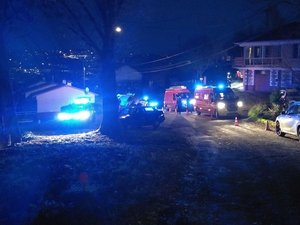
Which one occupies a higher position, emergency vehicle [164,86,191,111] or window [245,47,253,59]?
window [245,47,253,59]

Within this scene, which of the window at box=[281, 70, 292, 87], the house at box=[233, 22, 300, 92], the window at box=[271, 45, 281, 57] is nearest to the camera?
the house at box=[233, 22, 300, 92]

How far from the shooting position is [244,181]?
36.1 feet

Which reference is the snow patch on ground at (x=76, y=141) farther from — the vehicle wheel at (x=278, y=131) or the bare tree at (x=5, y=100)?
the vehicle wheel at (x=278, y=131)

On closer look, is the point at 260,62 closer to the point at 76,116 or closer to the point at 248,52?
the point at 248,52

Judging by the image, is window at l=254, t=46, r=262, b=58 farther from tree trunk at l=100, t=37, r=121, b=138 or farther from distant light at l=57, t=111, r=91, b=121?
tree trunk at l=100, t=37, r=121, b=138

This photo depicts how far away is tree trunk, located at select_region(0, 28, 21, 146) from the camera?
59.6 ft

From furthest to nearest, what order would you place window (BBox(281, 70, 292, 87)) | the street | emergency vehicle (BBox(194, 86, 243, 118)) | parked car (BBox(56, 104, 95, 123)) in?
window (BBox(281, 70, 292, 87)) < parked car (BBox(56, 104, 95, 123)) < emergency vehicle (BBox(194, 86, 243, 118)) < the street

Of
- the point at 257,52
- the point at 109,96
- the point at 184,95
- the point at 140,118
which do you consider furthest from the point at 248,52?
the point at 109,96

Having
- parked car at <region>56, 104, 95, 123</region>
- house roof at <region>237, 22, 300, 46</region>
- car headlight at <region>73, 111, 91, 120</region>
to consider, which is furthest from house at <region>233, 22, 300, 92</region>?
car headlight at <region>73, 111, 91, 120</region>

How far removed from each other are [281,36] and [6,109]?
117 feet

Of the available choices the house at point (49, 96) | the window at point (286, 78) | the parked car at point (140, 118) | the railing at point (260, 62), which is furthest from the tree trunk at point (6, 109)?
the window at point (286, 78)

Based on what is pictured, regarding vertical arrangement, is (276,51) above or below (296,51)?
above

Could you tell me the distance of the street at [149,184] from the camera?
816 centimetres

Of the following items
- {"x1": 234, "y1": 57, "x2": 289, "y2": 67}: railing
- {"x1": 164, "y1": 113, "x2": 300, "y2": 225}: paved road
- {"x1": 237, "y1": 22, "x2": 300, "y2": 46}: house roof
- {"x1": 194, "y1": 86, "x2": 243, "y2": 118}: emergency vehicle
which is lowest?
{"x1": 164, "y1": 113, "x2": 300, "y2": 225}: paved road
